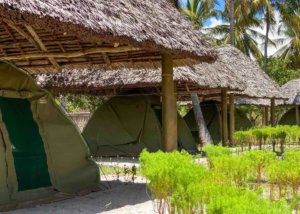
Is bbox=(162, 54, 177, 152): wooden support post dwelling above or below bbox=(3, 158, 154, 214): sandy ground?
above

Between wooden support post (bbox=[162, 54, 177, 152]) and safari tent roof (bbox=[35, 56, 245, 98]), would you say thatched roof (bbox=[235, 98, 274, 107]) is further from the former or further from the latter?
wooden support post (bbox=[162, 54, 177, 152])

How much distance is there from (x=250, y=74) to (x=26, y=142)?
507 inches

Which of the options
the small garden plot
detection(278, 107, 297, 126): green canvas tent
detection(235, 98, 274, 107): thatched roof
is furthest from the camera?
detection(278, 107, 297, 126): green canvas tent

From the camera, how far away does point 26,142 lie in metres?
6.35

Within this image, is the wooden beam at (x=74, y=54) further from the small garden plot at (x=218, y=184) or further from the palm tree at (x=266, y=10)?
the palm tree at (x=266, y=10)

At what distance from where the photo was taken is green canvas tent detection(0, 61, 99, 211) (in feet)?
20.0

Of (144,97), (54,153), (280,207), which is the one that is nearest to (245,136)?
(144,97)

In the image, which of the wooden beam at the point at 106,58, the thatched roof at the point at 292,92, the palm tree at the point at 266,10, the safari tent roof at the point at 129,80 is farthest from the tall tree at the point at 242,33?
the wooden beam at the point at 106,58

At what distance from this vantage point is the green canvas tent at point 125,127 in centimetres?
1236

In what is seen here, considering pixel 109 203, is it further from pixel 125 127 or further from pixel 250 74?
pixel 250 74

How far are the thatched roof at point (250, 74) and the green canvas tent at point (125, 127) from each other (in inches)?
206

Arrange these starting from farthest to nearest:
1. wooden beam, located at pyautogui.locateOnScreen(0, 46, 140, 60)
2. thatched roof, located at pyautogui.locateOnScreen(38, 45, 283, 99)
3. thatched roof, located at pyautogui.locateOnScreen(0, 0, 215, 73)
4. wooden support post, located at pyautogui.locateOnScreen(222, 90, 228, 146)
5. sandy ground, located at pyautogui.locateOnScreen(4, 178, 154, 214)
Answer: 1. wooden support post, located at pyautogui.locateOnScreen(222, 90, 228, 146)
2. thatched roof, located at pyautogui.locateOnScreen(38, 45, 283, 99)
3. wooden beam, located at pyautogui.locateOnScreen(0, 46, 140, 60)
4. sandy ground, located at pyautogui.locateOnScreen(4, 178, 154, 214)
5. thatched roof, located at pyautogui.locateOnScreen(0, 0, 215, 73)

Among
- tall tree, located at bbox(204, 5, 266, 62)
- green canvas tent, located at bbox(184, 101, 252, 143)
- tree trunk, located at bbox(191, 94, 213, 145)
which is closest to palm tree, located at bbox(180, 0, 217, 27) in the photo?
Result: tall tree, located at bbox(204, 5, 266, 62)

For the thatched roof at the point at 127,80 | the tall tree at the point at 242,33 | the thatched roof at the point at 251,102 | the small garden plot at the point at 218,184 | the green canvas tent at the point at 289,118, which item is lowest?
the small garden plot at the point at 218,184
